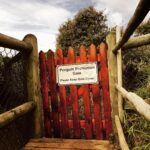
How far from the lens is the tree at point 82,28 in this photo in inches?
403

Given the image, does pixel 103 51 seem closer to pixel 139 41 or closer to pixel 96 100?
pixel 96 100

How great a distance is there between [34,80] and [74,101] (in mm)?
638

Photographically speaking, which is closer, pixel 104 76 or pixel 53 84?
pixel 104 76

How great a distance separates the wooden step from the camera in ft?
10.3

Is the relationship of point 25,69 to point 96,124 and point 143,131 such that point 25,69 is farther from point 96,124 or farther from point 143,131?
point 143,131

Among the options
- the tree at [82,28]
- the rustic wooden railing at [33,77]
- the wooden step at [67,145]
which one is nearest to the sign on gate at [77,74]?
the rustic wooden railing at [33,77]

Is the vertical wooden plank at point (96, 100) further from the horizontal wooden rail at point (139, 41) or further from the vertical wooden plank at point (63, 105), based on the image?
the horizontal wooden rail at point (139, 41)

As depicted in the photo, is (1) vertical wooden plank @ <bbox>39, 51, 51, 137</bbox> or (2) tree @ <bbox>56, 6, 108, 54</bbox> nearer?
(1) vertical wooden plank @ <bbox>39, 51, 51, 137</bbox>

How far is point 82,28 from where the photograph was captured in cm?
1052

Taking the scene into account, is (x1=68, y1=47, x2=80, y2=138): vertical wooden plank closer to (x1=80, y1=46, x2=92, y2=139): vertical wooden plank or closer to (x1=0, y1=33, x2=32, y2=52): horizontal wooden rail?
(x1=80, y1=46, x2=92, y2=139): vertical wooden plank

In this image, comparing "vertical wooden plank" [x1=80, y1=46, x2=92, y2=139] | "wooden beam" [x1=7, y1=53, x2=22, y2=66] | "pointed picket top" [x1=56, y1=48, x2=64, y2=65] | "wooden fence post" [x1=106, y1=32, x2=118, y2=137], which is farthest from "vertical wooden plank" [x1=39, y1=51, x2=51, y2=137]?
"wooden fence post" [x1=106, y1=32, x2=118, y2=137]

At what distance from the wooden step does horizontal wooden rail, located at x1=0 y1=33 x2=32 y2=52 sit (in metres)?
1.12

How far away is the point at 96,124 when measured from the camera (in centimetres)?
379

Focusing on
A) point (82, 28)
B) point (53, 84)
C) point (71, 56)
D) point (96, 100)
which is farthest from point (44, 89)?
point (82, 28)
